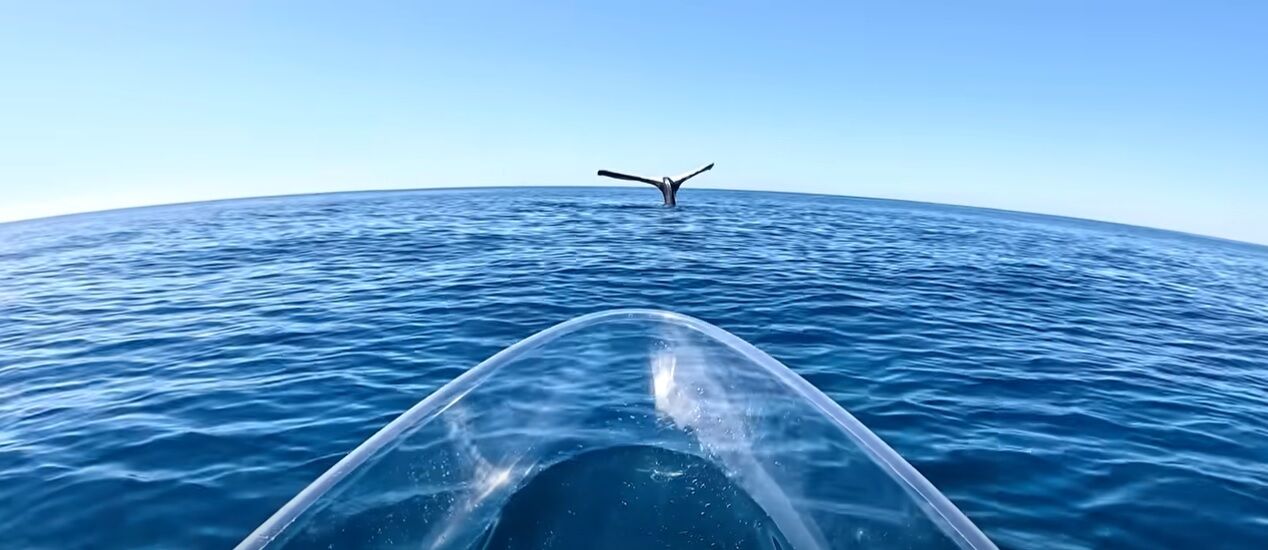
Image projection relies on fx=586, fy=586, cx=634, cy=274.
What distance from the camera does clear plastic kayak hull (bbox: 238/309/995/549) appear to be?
285cm

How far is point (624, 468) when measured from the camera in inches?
147

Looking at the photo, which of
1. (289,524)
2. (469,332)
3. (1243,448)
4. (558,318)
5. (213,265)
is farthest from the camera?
(213,265)

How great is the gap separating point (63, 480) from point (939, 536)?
7.08 m

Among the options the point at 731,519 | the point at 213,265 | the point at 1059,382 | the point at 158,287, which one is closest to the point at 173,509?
the point at 731,519

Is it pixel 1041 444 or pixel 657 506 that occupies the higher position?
pixel 657 506

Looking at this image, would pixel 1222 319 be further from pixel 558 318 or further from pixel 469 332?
pixel 469 332

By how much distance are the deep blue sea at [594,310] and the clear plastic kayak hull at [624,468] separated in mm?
2218

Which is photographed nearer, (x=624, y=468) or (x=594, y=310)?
(x=624, y=468)

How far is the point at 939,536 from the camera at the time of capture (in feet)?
8.46

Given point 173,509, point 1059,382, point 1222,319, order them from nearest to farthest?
1. point 173,509
2. point 1059,382
3. point 1222,319

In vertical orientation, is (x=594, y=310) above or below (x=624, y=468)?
below

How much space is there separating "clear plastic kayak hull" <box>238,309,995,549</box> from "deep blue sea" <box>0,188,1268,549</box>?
87.3 inches

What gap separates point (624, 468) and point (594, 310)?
26.4 feet

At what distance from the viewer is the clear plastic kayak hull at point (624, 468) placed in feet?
9.35
